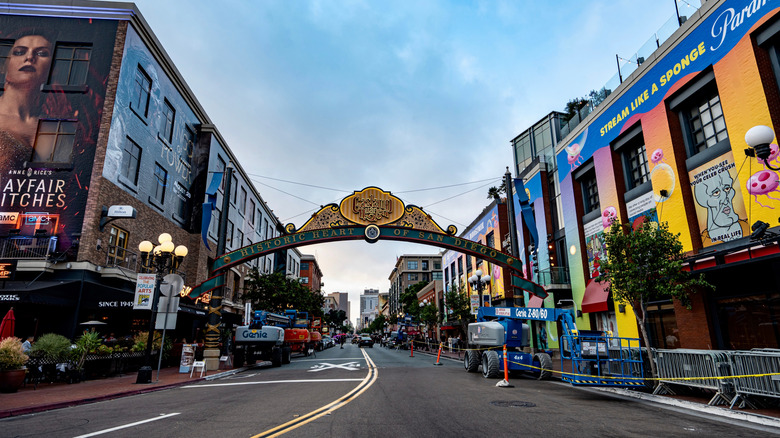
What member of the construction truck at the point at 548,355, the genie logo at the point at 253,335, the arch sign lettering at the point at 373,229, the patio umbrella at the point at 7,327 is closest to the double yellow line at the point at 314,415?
the construction truck at the point at 548,355

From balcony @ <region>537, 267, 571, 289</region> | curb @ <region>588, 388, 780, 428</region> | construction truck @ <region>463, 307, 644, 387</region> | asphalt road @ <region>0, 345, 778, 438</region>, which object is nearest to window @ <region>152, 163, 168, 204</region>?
asphalt road @ <region>0, 345, 778, 438</region>

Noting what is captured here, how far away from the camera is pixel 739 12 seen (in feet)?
45.8

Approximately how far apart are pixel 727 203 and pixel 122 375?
2417cm

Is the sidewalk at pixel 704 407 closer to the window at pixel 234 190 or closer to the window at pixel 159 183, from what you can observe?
the window at pixel 159 183

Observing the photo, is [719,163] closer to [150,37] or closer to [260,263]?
[150,37]

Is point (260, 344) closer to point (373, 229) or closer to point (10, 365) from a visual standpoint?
point (373, 229)

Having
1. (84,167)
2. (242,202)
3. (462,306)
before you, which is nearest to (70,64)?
(84,167)

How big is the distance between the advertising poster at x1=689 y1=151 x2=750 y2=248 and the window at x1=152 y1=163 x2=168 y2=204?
28.9m

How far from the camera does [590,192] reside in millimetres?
23969

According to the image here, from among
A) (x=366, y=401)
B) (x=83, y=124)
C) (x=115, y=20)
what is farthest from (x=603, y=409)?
(x=115, y=20)

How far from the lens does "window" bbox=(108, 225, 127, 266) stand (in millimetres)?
21578

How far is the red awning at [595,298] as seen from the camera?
67.6ft

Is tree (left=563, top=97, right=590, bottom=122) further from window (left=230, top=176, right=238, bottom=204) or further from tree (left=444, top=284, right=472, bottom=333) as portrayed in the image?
window (left=230, top=176, right=238, bottom=204)

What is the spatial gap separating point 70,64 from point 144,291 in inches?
633
